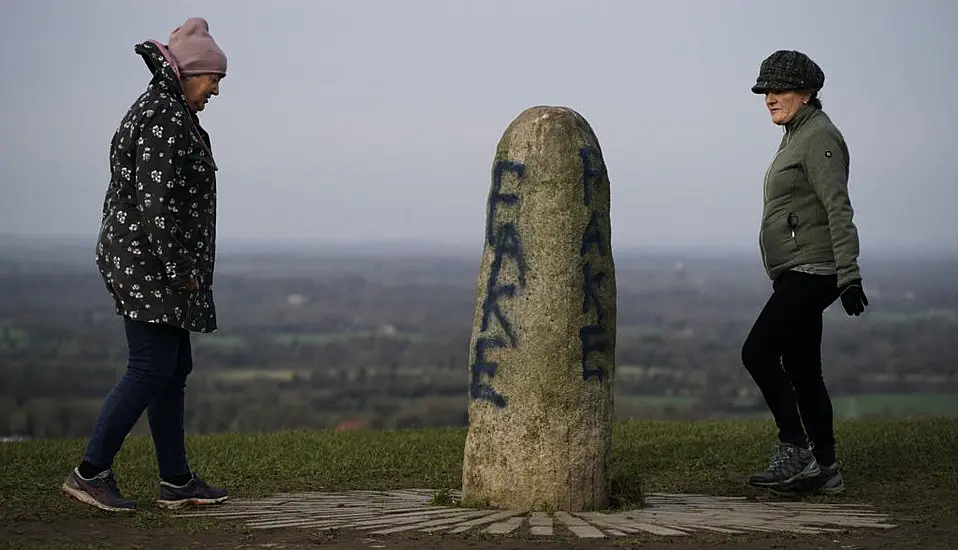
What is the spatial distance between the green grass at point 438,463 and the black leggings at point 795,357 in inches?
20.3

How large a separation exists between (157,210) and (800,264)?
3.97m

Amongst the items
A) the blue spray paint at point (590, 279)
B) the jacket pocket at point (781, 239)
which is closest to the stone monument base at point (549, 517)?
the blue spray paint at point (590, 279)

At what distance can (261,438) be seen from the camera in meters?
11.9

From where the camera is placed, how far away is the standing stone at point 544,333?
315 inches

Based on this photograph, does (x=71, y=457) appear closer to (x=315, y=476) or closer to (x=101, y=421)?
(x=315, y=476)

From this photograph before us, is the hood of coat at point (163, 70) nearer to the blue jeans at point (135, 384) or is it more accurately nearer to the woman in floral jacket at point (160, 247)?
the woman in floral jacket at point (160, 247)

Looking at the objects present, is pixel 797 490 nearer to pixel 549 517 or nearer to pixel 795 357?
pixel 795 357

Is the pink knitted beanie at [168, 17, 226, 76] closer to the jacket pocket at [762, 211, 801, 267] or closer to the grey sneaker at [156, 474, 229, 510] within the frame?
the grey sneaker at [156, 474, 229, 510]

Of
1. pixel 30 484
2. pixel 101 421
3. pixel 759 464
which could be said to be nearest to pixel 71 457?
pixel 30 484

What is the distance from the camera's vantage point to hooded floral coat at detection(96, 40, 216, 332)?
7664 mm

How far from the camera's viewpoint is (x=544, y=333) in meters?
8.00

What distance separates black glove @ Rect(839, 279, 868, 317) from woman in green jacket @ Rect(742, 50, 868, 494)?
1 centimetres

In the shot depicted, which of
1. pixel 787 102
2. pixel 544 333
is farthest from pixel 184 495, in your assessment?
pixel 787 102

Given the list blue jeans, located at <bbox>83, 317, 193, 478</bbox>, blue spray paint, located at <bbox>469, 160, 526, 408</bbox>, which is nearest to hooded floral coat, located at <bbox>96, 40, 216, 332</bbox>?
blue jeans, located at <bbox>83, 317, 193, 478</bbox>
